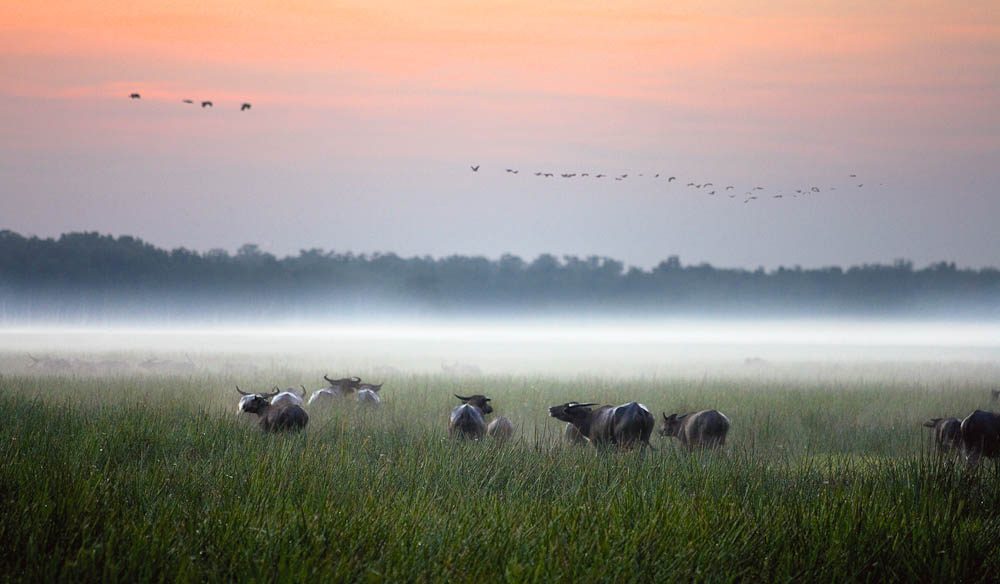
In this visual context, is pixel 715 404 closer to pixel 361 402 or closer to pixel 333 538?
pixel 361 402

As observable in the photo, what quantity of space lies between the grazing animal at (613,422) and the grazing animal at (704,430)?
783 mm

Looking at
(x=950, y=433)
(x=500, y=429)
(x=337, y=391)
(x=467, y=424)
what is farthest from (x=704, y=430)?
(x=337, y=391)

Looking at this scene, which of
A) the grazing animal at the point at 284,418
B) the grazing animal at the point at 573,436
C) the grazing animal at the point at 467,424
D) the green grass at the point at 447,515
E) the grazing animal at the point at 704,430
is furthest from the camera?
the grazing animal at the point at 573,436

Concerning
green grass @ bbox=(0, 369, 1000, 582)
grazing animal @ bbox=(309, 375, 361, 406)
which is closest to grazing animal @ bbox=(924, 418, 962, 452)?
green grass @ bbox=(0, 369, 1000, 582)

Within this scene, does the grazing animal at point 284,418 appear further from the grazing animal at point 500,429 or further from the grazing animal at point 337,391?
the grazing animal at point 337,391

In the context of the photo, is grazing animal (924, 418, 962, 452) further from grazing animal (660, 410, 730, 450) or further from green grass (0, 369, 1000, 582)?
green grass (0, 369, 1000, 582)

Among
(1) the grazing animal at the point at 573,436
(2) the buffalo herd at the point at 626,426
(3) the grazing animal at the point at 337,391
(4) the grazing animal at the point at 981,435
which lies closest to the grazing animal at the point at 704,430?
(2) the buffalo herd at the point at 626,426

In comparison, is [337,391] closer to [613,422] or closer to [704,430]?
[613,422]

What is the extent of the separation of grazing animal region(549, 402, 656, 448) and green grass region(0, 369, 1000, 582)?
125cm

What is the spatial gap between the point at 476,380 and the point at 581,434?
13.2 metres

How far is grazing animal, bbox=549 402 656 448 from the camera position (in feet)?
46.0

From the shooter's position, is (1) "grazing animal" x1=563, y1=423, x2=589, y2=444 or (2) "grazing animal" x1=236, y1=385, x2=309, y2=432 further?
(1) "grazing animal" x1=563, y1=423, x2=589, y2=444

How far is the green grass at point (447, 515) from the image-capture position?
6.07m

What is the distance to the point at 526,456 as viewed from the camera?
1141 cm
